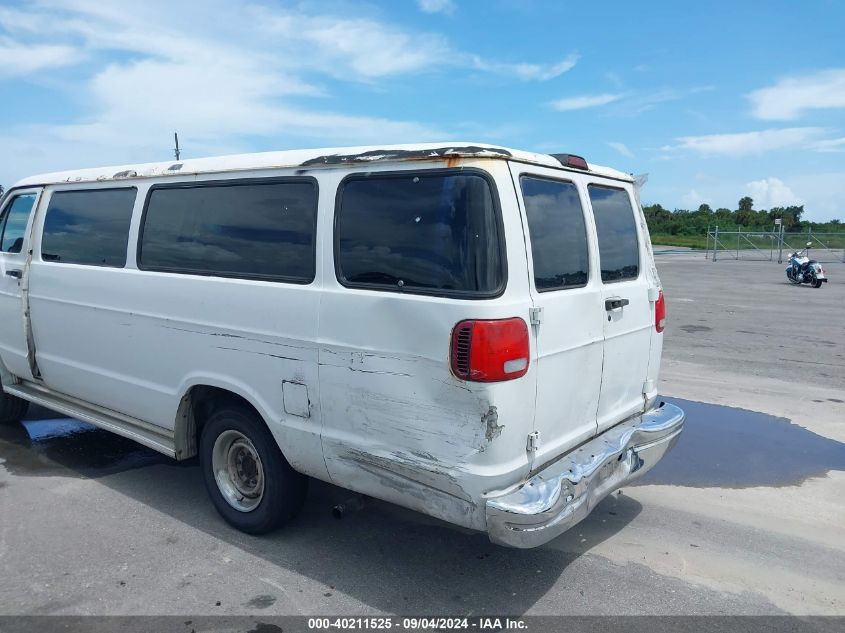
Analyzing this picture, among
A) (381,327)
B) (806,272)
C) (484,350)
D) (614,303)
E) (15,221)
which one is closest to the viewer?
(484,350)

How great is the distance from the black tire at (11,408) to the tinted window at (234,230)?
8.90ft

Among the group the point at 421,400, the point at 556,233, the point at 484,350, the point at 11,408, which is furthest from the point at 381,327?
the point at 11,408

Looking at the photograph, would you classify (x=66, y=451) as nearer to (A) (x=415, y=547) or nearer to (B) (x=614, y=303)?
(A) (x=415, y=547)

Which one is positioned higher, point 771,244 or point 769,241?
point 769,241

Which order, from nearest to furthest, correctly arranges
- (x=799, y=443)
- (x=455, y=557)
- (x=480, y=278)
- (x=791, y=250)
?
(x=480, y=278), (x=455, y=557), (x=799, y=443), (x=791, y=250)

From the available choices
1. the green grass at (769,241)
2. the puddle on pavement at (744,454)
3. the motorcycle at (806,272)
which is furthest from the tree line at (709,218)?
the puddle on pavement at (744,454)

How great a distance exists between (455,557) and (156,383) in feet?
7.24

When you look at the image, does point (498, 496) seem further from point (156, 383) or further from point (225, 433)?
point (156, 383)

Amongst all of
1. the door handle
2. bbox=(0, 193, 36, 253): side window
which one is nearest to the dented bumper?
the door handle

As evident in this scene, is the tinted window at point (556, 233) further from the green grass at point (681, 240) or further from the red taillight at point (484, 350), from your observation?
the green grass at point (681, 240)

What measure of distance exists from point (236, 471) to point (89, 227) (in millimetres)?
2187

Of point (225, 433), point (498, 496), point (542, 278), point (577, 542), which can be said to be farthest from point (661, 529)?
point (225, 433)

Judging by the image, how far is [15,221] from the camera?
5.66 metres

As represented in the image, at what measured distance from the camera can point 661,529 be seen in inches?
165
